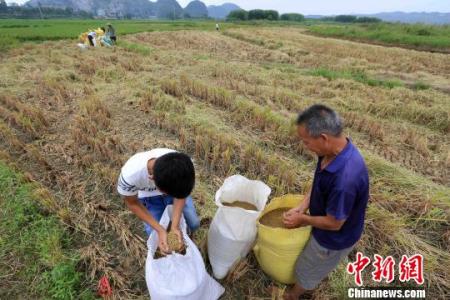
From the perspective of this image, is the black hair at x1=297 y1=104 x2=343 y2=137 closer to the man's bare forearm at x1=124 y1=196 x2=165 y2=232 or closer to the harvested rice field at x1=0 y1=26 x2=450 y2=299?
the man's bare forearm at x1=124 y1=196 x2=165 y2=232

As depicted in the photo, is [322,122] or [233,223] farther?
[233,223]

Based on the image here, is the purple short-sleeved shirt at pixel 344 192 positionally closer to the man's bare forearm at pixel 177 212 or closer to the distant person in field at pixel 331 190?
the distant person in field at pixel 331 190

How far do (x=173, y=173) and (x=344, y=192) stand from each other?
92cm

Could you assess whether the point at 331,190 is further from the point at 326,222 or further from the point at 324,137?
the point at 324,137

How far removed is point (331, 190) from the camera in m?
1.58

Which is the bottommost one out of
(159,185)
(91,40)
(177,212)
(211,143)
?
(91,40)

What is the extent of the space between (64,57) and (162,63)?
3.21 meters

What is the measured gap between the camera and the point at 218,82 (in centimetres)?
725

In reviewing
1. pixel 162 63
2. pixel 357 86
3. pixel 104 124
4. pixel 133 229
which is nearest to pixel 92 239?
pixel 133 229

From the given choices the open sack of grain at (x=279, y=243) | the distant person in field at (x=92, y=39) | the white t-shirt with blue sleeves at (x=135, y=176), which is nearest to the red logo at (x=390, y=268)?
the open sack of grain at (x=279, y=243)

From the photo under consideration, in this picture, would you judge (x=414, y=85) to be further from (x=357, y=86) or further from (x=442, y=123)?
(x=442, y=123)

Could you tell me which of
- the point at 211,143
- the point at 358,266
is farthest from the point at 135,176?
the point at 211,143

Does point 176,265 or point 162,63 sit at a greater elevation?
point 176,265

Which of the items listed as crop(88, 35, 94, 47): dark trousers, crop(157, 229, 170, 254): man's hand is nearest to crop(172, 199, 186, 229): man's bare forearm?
crop(157, 229, 170, 254): man's hand
